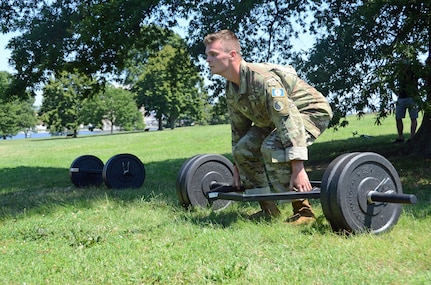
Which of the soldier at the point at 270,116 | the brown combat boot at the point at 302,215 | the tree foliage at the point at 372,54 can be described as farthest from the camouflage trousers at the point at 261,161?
the tree foliage at the point at 372,54

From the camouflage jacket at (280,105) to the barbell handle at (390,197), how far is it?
62 cm

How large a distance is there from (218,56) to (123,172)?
395 cm

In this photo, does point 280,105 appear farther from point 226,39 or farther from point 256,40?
point 256,40

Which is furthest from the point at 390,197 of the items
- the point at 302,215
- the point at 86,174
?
the point at 86,174

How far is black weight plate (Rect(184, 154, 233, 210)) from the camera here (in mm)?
5156

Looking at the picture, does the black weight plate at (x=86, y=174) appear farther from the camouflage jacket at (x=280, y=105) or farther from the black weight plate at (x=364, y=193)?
the black weight plate at (x=364, y=193)

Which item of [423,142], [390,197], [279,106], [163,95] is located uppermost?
[163,95]

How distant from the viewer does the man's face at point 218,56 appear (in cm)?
416

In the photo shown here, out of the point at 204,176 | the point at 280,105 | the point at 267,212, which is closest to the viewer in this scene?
the point at 280,105

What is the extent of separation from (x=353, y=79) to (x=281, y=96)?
363 cm

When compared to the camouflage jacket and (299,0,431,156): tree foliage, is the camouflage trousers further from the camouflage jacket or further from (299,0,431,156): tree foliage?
(299,0,431,156): tree foliage

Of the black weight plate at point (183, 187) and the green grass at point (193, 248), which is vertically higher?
the black weight plate at point (183, 187)

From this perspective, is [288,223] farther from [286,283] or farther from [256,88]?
[286,283]

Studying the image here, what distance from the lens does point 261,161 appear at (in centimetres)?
478
